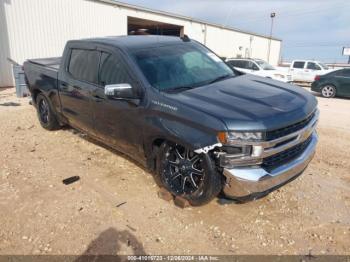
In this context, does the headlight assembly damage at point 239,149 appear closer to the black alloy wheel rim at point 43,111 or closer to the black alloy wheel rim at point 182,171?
the black alloy wheel rim at point 182,171

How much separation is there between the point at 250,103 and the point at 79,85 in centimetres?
286

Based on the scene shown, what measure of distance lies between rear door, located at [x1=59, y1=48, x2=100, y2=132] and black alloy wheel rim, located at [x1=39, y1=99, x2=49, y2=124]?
3.84ft

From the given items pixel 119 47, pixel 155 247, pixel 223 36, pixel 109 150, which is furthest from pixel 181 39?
pixel 223 36

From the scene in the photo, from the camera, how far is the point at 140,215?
3.60 m

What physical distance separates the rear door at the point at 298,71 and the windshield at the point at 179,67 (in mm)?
16888

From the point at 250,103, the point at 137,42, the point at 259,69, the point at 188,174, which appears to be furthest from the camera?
the point at 259,69

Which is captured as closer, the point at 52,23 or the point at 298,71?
the point at 52,23

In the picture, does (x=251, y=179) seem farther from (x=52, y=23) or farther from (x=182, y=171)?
(x=52, y=23)

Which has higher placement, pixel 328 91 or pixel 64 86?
pixel 64 86

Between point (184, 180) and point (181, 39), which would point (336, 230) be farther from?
point (181, 39)

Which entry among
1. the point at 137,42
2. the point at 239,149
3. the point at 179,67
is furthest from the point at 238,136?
the point at 137,42

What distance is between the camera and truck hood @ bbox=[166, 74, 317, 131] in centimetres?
306

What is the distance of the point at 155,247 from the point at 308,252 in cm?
146

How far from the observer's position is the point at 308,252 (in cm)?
301
